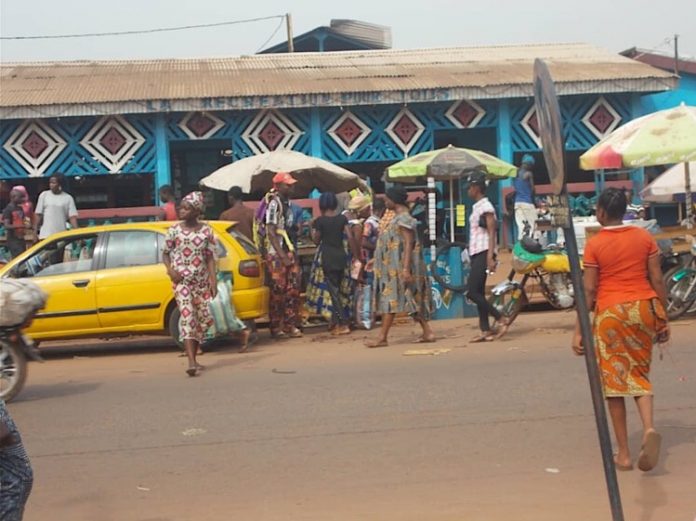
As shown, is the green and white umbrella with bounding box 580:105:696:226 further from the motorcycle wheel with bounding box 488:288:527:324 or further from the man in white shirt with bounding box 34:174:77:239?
the man in white shirt with bounding box 34:174:77:239

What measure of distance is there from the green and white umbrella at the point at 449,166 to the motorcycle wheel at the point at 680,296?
378 centimetres

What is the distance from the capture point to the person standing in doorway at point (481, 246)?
9.52 m

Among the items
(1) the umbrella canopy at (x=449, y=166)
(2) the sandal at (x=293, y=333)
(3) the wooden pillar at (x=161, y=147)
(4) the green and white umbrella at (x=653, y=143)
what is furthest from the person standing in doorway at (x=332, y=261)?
(3) the wooden pillar at (x=161, y=147)

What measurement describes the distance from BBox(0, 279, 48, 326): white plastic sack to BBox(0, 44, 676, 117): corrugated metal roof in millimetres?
9173

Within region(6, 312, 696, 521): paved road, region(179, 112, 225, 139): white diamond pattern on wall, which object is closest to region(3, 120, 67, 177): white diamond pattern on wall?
region(179, 112, 225, 139): white diamond pattern on wall

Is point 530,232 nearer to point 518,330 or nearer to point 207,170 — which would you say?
point 518,330

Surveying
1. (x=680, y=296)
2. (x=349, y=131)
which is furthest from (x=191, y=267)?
(x=349, y=131)

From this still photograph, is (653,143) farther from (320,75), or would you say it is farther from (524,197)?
(320,75)

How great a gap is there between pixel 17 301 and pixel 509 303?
5.27 m

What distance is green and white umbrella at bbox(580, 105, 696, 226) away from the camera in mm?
10594

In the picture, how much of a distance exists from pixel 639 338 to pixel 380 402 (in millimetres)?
2476

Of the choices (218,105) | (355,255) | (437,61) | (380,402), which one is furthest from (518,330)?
(437,61)

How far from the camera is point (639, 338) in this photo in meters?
5.14

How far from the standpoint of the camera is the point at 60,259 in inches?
401
